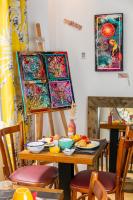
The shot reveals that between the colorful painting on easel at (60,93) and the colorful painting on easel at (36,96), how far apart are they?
0.25 ft

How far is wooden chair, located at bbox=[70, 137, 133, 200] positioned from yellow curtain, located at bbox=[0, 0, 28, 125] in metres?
1.09

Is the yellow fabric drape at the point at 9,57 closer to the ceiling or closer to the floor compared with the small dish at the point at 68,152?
closer to the ceiling

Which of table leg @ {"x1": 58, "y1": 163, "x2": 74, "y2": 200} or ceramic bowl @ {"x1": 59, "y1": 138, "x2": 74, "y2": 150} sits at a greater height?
ceramic bowl @ {"x1": 59, "y1": 138, "x2": 74, "y2": 150}

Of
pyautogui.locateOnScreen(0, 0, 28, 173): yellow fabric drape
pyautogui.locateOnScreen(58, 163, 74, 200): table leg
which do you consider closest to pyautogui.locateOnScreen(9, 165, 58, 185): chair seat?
pyautogui.locateOnScreen(58, 163, 74, 200): table leg

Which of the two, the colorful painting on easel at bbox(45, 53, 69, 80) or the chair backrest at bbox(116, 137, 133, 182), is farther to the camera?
the colorful painting on easel at bbox(45, 53, 69, 80)

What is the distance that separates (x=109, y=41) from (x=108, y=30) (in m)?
0.13

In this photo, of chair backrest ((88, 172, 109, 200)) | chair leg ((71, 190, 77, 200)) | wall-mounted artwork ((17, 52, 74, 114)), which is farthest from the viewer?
wall-mounted artwork ((17, 52, 74, 114))

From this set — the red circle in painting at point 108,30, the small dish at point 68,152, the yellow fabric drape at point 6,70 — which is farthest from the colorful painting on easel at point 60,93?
the small dish at point 68,152

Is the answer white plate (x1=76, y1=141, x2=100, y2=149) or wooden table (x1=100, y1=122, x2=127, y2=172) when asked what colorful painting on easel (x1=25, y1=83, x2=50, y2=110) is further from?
white plate (x1=76, y1=141, x2=100, y2=149)

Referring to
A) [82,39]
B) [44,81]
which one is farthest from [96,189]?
[82,39]

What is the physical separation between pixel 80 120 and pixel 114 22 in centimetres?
130

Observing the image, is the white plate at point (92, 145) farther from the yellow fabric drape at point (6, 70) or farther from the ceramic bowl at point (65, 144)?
the yellow fabric drape at point (6, 70)

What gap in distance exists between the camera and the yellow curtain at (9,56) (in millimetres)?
3273

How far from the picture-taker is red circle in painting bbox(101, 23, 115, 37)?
12.5 feet
